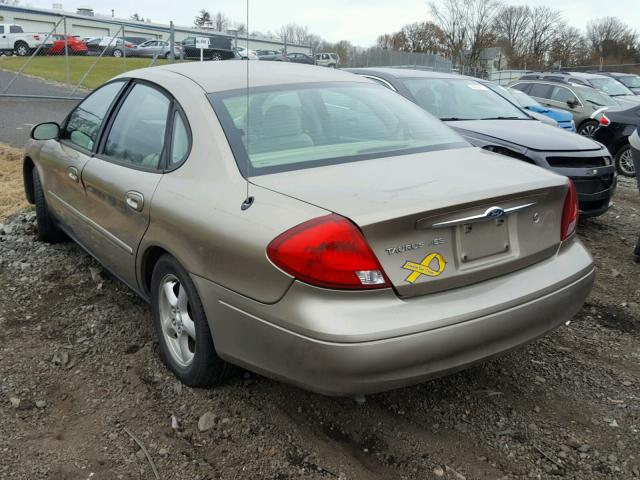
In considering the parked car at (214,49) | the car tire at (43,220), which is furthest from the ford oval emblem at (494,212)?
the parked car at (214,49)

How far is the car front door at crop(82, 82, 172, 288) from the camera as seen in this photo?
3.16 metres

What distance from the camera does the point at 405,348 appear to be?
86.3 inches

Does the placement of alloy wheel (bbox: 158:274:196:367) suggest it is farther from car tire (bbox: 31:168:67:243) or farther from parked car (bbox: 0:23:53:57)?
parked car (bbox: 0:23:53:57)

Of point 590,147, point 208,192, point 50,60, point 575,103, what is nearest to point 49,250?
point 208,192

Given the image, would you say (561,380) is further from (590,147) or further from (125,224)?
(590,147)

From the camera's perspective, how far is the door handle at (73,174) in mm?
3938

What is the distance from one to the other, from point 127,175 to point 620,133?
30.8ft

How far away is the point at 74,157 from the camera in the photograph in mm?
4059

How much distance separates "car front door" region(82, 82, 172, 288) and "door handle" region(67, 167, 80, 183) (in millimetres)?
141

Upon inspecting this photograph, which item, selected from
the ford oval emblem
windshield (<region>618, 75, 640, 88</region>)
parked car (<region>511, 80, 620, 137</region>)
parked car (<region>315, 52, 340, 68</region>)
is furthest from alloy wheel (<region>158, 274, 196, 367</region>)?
parked car (<region>315, 52, 340, 68</region>)

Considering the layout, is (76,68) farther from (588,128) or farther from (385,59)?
(588,128)

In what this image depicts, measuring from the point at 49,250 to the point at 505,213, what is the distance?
3991 mm

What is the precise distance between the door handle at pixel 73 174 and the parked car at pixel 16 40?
32915 mm

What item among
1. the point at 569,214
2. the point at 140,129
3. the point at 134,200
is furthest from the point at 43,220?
the point at 569,214
